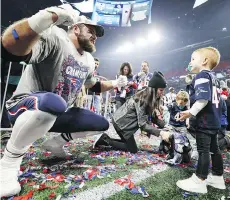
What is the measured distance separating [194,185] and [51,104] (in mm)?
1362

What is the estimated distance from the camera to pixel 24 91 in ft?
5.81

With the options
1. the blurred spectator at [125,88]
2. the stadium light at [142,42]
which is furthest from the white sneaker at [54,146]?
the stadium light at [142,42]

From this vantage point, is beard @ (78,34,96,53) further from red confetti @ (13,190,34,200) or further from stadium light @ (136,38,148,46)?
stadium light @ (136,38,148,46)

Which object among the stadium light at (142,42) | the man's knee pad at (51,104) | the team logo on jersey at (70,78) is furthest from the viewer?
the stadium light at (142,42)

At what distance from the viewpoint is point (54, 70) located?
71.6 inches

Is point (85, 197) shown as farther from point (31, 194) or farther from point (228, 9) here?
point (228, 9)

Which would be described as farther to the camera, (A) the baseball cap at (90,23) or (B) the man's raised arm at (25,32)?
(A) the baseball cap at (90,23)

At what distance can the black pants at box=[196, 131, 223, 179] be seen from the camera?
1774 millimetres

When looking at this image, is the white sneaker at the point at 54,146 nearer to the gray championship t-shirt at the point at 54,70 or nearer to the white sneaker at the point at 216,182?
the gray championship t-shirt at the point at 54,70

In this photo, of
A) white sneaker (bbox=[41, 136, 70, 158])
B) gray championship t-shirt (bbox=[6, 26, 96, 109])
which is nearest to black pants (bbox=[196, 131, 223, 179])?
gray championship t-shirt (bbox=[6, 26, 96, 109])

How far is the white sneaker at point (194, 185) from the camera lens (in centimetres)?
166

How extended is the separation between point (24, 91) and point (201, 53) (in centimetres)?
177

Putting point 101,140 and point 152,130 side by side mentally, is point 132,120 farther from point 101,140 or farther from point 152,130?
point 101,140

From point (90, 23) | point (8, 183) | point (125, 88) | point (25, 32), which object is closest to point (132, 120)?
point (90, 23)
